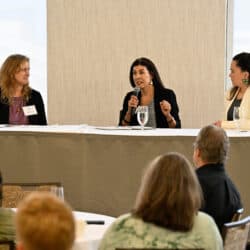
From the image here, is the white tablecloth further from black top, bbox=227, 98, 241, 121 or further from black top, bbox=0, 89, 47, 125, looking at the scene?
black top, bbox=0, 89, 47, 125

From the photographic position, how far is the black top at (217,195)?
4.02m

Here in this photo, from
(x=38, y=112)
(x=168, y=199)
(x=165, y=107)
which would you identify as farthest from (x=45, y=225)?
(x=38, y=112)

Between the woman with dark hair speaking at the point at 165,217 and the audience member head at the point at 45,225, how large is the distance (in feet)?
2.28

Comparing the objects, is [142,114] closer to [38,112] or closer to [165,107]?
[165,107]

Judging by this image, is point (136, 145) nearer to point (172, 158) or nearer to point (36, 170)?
point (36, 170)

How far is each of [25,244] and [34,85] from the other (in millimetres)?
6535

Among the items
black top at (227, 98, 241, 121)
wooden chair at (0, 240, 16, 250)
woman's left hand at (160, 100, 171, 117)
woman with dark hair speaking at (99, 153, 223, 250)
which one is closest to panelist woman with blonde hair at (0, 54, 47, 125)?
woman's left hand at (160, 100, 171, 117)

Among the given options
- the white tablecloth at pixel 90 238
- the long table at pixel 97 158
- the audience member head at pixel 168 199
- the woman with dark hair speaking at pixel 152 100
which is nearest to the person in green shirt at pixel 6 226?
the white tablecloth at pixel 90 238

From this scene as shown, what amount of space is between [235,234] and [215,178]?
74 centimetres

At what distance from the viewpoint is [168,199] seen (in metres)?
2.90

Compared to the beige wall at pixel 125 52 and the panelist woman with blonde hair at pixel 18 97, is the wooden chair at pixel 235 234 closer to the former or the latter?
the panelist woman with blonde hair at pixel 18 97

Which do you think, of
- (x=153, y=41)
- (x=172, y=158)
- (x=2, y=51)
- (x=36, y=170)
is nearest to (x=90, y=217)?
(x=172, y=158)

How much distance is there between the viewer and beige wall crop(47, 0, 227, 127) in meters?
8.06

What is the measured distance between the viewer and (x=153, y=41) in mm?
8141
